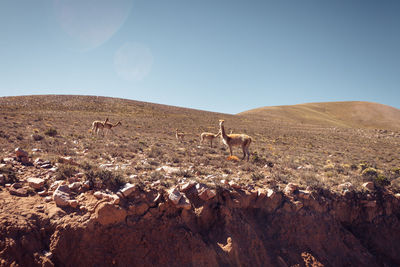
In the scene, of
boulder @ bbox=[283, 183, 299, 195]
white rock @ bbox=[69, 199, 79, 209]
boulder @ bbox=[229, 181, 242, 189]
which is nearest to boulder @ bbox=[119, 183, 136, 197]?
white rock @ bbox=[69, 199, 79, 209]

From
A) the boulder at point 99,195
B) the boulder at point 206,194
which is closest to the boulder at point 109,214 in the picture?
the boulder at point 99,195

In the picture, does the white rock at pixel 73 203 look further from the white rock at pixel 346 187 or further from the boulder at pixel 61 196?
the white rock at pixel 346 187

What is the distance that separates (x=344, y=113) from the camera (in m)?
99.9

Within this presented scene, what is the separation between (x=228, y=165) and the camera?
9.80 m

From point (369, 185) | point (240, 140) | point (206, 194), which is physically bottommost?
point (369, 185)

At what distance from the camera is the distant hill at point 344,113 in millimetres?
79875

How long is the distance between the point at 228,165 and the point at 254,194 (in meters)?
3.10

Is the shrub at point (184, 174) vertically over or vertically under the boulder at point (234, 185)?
over

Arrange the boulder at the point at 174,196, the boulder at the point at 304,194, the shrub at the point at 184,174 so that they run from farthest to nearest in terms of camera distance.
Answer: the shrub at the point at 184,174, the boulder at the point at 304,194, the boulder at the point at 174,196

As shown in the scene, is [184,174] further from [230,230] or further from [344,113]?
[344,113]

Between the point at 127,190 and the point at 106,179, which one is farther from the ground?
the point at 106,179

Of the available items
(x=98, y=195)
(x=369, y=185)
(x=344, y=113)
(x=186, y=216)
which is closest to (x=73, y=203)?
(x=98, y=195)

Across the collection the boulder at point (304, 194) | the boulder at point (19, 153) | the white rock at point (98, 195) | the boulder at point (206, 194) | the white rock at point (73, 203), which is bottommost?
the boulder at point (304, 194)

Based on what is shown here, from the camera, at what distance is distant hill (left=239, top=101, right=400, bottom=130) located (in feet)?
262
